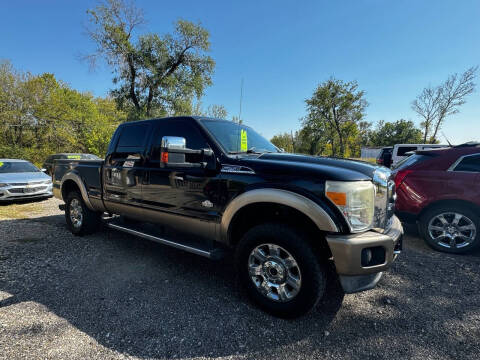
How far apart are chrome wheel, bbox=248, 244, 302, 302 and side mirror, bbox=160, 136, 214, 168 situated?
1.11m

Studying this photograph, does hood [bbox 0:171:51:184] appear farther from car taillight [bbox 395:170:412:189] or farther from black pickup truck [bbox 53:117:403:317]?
car taillight [bbox 395:170:412:189]

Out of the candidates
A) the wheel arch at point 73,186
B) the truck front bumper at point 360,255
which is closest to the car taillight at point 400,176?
the truck front bumper at point 360,255

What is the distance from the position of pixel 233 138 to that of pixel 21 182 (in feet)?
25.9

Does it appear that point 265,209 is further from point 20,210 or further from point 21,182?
point 21,182

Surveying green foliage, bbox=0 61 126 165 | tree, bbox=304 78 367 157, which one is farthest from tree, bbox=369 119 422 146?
green foliage, bbox=0 61 126 165

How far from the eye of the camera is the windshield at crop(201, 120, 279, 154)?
296 cm

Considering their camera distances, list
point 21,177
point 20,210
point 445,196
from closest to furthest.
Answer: point 445,196 < point 20,210 < point 21,177

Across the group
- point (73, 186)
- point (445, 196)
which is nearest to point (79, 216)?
point (73, 186)

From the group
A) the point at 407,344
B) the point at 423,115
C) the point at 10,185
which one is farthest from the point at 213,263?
the point at 423,115

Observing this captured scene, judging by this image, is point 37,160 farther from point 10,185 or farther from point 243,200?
point 243,200

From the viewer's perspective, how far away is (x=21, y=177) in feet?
25.5

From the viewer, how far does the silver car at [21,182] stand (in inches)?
287

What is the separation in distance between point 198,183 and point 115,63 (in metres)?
19.5

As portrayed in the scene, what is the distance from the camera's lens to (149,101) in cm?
1919
